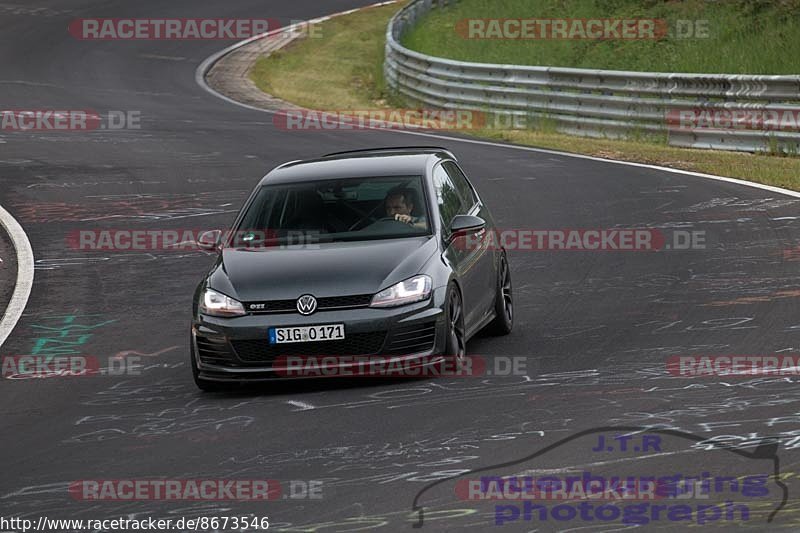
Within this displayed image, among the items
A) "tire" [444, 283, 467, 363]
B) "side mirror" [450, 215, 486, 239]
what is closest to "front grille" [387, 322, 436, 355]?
"tire" [444, 283, 467, 363]

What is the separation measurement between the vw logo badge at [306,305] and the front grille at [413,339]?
0.55 meters

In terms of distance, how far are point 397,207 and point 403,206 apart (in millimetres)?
44

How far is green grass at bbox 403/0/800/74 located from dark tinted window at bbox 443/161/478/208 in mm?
16123

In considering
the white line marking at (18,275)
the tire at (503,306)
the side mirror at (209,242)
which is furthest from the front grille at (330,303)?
the white line marking at (18,275)

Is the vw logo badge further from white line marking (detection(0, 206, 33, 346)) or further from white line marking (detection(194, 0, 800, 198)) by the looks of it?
white line marking (detection(194, 0, 800, 198))

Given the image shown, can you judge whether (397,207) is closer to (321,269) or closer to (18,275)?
(321,269)

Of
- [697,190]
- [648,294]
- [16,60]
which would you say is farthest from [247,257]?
[16,60]

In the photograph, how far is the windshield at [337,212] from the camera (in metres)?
11.0

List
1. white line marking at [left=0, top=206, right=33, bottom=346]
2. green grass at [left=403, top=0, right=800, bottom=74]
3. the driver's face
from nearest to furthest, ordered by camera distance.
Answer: the driver's face
white line marking at [left=0, top=206, right=33, bottom=346]
green grass at [left=403, top=0, right=800, bottom=74]

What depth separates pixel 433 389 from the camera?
32.6ft

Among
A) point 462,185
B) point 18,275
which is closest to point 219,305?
point 462,185

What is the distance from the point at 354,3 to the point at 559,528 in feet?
149

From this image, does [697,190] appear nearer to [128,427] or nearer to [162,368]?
[162,368]

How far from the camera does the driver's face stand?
11.1 meters
